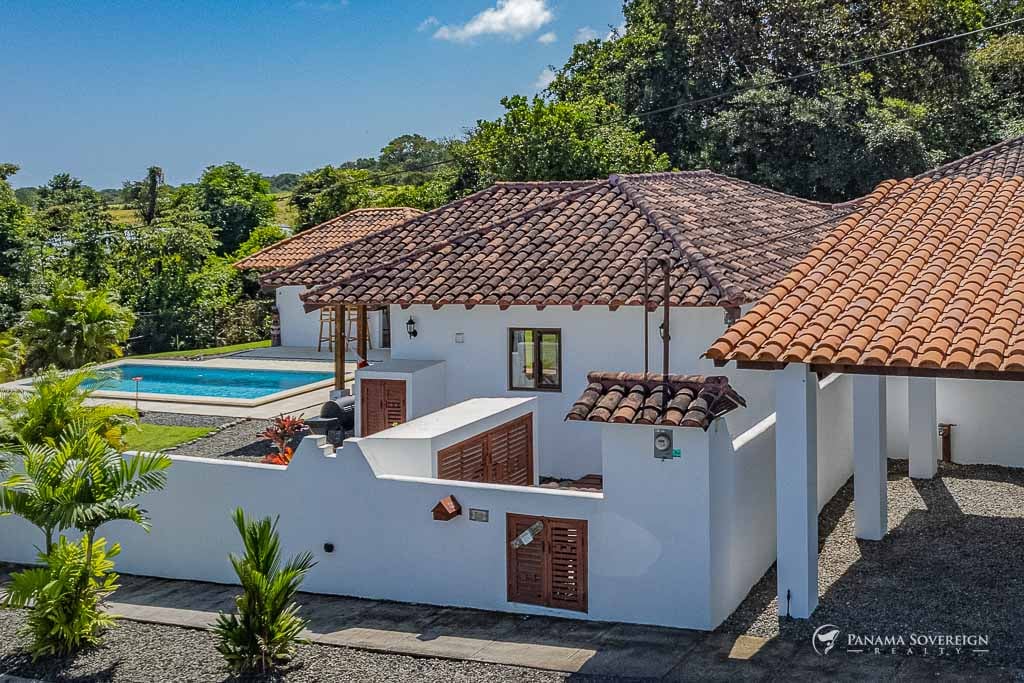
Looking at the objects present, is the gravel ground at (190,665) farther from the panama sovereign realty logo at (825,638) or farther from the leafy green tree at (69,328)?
the leafy green tree at (69,328)

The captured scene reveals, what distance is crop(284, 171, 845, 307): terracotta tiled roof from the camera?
64.6 feet

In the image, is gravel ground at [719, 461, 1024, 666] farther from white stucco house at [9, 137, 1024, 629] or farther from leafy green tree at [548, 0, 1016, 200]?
leafy green tree at [548, 0, 1016, 200]

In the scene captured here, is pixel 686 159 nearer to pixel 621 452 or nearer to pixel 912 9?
pixel 912 9

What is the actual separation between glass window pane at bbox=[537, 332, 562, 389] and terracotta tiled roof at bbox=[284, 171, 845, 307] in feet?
3.87

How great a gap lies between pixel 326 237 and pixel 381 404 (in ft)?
71.5

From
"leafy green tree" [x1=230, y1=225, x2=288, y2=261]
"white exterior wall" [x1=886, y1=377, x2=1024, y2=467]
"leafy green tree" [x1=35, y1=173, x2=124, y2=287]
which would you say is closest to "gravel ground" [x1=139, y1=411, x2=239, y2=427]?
"white exterior wall" [x1=886, y1=377, x2=1024, y2=467]

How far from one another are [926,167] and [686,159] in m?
10.4

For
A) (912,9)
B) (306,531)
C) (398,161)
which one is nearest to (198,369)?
(306,531)

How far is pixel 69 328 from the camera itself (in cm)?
3494

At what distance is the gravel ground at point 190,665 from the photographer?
12234 millimetres

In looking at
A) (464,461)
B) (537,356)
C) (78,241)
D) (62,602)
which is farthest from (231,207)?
(62,602)

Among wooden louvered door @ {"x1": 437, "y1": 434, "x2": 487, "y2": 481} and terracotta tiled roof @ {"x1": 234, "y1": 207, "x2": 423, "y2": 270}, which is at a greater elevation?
terracotta tiled roof @ {"x1": 234, "y1": 207, "x2": 423, "y2": 270}

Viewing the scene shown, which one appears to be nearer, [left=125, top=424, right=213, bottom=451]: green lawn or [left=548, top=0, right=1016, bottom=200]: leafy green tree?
[left=125, top=424, right=213, bottom=451]: green lawn

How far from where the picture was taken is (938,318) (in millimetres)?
12578
